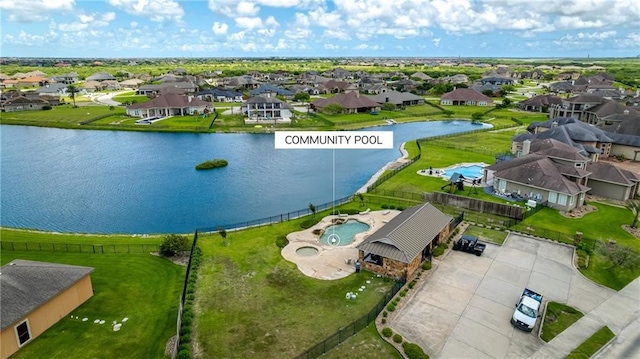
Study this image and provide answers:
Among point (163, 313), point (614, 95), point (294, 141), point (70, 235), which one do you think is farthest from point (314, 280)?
point (614, 95)

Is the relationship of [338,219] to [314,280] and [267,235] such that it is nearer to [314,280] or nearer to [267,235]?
[267,235]

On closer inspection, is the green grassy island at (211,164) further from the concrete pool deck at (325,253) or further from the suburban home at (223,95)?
the suburban home at (223,95)

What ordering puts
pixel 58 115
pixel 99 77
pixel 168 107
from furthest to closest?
pixel 99 77 → pixel 168 107 → pixel 58 115

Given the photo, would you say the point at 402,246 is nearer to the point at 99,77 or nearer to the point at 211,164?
the point at 211,164

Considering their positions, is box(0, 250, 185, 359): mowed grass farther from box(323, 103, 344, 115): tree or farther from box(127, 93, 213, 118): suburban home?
box(323, 103, 344, 115): tree

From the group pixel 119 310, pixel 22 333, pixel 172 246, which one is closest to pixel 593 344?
pixel 119 310

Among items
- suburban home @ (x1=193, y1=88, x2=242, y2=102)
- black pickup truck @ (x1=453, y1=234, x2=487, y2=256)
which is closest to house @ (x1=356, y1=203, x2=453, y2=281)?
black pickup truck @ (x1=453, y1=234, x2=487, y2=256)
